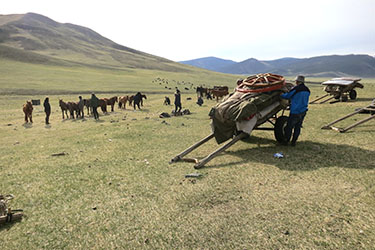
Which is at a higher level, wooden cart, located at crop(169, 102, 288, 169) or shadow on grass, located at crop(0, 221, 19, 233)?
wooden cart, located at crop(169, 102, 288, 169)

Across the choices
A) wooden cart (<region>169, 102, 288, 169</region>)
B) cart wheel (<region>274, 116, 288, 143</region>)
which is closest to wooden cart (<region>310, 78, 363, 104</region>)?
cart wheel (<region>274, 116, 288, 143</region>)

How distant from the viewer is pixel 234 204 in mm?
5602

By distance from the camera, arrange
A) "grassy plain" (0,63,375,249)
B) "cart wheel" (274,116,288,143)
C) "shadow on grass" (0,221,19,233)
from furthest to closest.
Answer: "cart wheel" (274,116,288,143) < "shadow on grass" (0,221,19,233) < "grassy plain" (0,63,375,249)

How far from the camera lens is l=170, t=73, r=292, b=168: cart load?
339 inches

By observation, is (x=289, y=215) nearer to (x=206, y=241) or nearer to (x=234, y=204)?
(x=234, y=204)

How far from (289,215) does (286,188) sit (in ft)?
4.05

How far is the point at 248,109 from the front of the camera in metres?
8.47

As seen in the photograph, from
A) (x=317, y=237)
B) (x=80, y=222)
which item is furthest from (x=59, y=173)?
(x=317, y=237)

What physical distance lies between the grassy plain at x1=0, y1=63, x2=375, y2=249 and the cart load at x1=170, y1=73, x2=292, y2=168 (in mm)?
786

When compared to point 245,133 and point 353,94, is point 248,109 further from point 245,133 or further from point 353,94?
point 353,94

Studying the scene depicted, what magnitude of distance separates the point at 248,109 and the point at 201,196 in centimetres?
373

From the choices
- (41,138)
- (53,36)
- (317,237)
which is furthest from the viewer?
(53,36)

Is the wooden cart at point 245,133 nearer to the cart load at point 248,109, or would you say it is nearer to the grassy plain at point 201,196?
the cart load at point 248,109

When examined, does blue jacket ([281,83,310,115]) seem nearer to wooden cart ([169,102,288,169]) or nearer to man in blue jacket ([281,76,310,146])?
man in blue jacket ([281,76,310,146])
